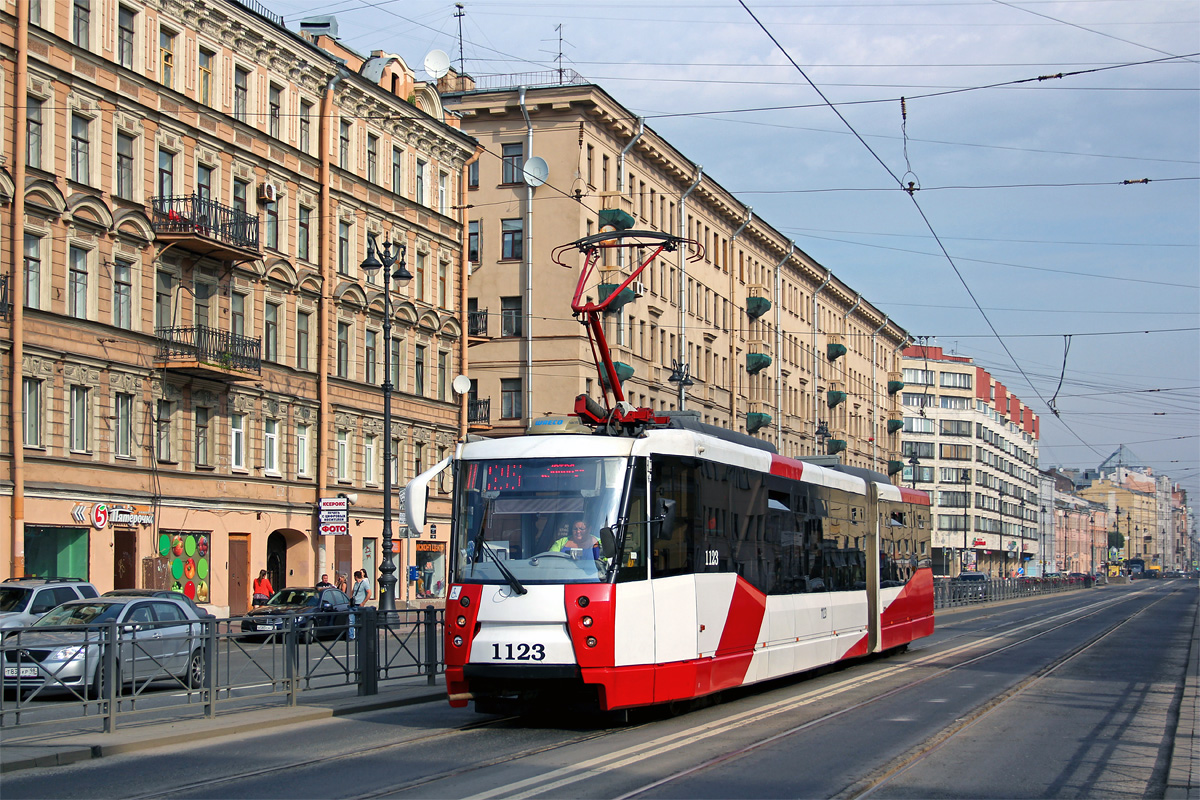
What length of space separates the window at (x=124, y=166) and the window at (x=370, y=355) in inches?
451

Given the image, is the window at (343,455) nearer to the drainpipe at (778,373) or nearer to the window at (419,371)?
the window at (419,371)

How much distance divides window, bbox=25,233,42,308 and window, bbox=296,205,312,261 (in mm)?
10529

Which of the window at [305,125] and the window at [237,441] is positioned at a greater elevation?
the window at [305,125]

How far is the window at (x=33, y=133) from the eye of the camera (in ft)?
98.1

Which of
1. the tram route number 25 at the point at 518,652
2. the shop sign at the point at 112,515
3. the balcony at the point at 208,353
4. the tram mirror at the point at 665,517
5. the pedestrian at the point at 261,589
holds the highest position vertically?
the balcony at the point at 208,353

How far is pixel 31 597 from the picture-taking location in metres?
21.7

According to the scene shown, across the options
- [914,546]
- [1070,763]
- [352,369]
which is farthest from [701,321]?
[1070,763]

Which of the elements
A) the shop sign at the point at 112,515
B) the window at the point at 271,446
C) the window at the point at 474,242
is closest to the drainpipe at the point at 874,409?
the window at the point at 474,242

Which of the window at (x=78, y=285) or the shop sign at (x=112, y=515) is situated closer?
the shop sign at (x=112, y=515)

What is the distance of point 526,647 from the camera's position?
43.4 ft

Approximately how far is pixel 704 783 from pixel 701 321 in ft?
177

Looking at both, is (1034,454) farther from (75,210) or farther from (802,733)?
(802,733)

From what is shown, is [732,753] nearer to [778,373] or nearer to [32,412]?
[32,412]

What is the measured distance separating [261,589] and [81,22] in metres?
14.7
